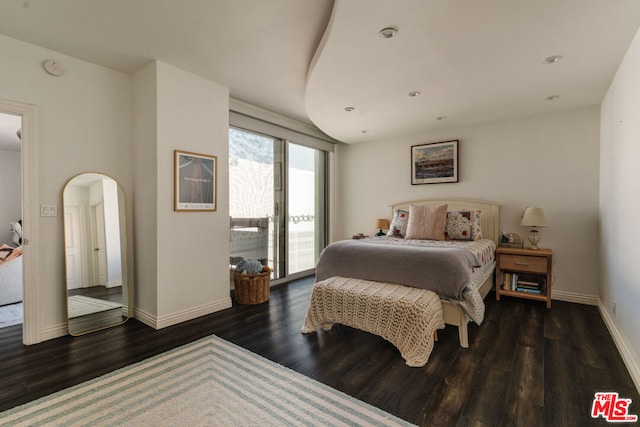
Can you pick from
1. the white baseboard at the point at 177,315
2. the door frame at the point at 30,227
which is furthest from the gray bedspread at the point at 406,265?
the door frame at the point at 30,227

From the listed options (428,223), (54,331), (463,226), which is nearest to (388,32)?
(428,223)

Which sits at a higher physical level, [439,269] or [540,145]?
[540,145]

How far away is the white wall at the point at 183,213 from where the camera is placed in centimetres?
286

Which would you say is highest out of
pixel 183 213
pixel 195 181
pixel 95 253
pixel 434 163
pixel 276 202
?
pixel 434 163

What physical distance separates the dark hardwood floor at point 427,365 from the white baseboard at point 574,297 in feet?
1.45

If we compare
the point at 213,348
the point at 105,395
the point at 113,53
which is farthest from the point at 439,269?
the point at 113,53

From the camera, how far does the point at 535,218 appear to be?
3525 millimetres

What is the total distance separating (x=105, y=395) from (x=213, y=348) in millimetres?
740

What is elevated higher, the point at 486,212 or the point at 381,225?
the point at 486,212

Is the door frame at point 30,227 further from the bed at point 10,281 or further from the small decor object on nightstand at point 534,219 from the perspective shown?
the small decor object on nightstand at point 534,219

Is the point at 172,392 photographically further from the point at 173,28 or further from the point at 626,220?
the point at 626,220

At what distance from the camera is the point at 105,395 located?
1812 millimetres

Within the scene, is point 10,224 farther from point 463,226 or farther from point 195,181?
point 463,226

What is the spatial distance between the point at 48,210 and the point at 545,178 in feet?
17.0
